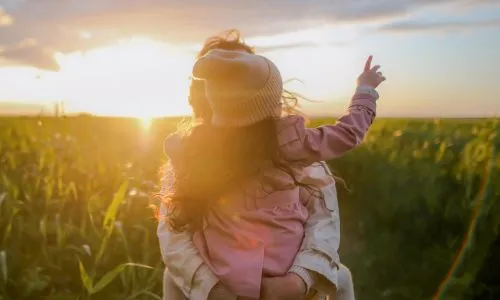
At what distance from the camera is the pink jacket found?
8.59 ft

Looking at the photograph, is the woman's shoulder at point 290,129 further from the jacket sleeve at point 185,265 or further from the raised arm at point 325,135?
the jacket sleeve at point 185,265

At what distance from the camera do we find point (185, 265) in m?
2.67

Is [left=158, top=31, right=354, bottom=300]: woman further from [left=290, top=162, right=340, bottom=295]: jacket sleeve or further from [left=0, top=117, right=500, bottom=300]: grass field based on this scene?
[left=0, top=117, right=500, bottom=300]: grass field

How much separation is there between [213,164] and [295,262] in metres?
0.43

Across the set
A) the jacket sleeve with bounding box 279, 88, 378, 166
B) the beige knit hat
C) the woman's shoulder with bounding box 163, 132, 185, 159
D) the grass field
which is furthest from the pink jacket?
the grass field

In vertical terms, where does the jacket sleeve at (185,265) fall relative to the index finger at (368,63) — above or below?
below

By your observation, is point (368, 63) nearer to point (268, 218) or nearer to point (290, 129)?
point (290, 129)

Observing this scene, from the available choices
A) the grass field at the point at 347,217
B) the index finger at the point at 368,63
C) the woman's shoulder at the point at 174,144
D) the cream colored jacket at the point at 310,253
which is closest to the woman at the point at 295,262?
the cream colored jacket at the point at 310,253

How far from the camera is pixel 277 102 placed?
8.76 feet

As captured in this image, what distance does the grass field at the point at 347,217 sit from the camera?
4.42 metres

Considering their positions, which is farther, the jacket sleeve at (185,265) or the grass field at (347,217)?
the grass field at (347,217)

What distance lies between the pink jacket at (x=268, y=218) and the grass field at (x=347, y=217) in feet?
4.67

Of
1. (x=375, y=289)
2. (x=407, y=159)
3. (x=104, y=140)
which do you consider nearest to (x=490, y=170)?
(x=407, y=159)

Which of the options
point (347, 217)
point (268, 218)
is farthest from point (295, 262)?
point (347, 217)
